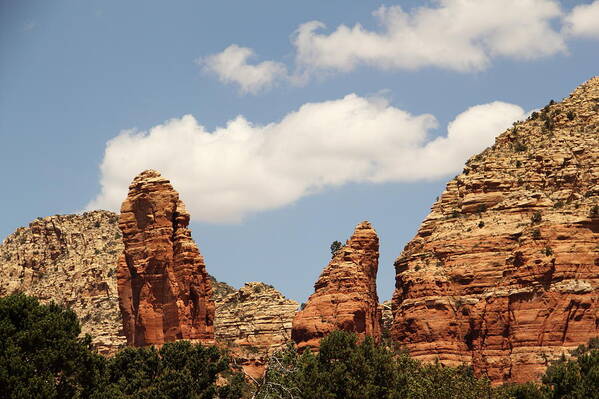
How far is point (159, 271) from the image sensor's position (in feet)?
514

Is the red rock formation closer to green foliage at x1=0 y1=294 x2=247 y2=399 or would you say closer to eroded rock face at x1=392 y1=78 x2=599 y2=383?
eroded rock face at x1=392 y1=78 x2=599 y2=383

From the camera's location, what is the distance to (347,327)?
159 m

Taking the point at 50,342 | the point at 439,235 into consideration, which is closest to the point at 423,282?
the point at 439,235

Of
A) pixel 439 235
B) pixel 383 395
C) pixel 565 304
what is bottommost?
pixel 383 395

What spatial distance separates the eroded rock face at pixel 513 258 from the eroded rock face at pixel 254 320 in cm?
2002

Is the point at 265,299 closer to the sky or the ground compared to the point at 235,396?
closer to the sky

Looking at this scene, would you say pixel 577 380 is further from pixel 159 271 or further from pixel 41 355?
pixel 159 271

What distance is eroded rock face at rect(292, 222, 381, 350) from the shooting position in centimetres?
15988

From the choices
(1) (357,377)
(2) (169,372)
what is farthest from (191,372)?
(1) (357,377)

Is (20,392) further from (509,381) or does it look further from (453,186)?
(453,186)

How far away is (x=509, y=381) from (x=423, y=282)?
60.2 feet

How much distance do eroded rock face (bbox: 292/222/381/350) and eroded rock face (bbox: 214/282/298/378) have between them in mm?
14196

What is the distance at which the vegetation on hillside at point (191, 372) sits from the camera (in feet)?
348

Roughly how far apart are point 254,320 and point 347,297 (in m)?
27.0
